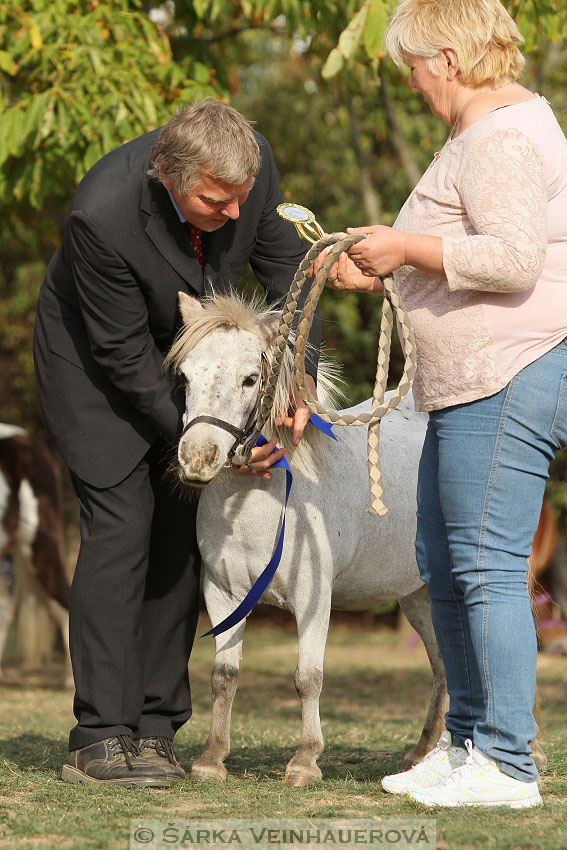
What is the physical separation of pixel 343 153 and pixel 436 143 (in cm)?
107

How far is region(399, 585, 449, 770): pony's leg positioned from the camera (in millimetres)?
4102

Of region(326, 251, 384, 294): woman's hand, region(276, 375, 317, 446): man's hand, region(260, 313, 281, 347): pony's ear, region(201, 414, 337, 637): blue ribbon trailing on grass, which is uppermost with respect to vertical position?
region(326, 251, 384, 294): woman's hand

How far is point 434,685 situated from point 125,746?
136 centimetres

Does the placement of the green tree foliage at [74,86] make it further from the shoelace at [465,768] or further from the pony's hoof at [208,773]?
the shoelace at [465,768]

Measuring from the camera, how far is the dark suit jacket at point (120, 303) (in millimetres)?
3459

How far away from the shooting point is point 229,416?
3.40 m

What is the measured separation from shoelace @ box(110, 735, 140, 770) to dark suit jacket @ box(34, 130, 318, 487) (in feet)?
2.70

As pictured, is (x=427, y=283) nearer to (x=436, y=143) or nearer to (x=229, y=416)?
(x=229, y=416)

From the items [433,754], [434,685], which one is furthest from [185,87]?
[433,754]

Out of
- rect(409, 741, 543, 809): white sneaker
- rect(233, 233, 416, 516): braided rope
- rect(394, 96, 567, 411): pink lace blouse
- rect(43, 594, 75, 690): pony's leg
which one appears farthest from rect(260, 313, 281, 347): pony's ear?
rect(43, 594, 75, 690): pony's leg

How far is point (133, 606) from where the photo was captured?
3600 millimetres

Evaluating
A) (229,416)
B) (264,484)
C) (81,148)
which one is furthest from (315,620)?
(81,148)

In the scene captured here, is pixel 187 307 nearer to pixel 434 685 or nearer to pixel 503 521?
pixel 503 521

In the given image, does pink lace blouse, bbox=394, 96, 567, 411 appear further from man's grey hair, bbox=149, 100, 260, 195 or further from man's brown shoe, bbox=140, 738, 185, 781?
man's brown shoe, bbox=140, 738, 185, 781
